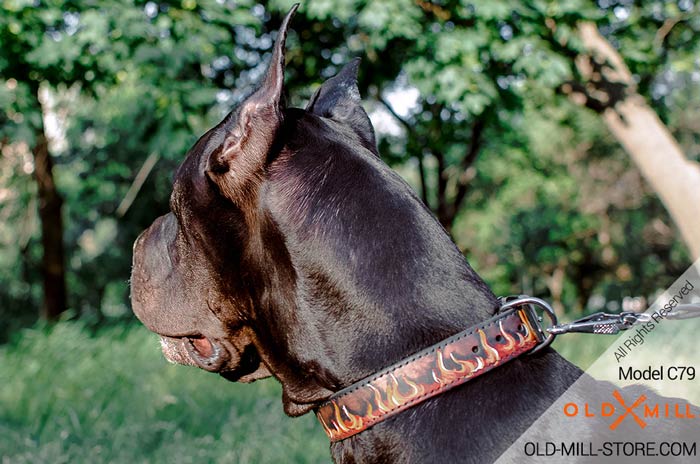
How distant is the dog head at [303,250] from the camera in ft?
6.36

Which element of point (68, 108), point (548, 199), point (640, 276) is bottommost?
point (640, 276)

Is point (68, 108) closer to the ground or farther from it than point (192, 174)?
closer to the ground

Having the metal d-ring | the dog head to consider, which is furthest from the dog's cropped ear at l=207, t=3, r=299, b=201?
the metal d-ring

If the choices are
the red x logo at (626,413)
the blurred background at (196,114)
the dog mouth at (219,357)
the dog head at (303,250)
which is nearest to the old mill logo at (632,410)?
the red x logo at (626,413)

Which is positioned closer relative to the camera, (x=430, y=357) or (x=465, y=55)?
(x=430, y=357)

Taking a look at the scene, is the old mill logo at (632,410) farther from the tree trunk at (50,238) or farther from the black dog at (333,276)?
the tree trunk at (50,238)

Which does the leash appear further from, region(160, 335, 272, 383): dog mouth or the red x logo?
region(160, 335, 272, 383): dog mouth

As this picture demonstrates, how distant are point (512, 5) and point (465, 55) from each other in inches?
26.3

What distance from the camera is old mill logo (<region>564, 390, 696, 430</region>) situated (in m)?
1.93

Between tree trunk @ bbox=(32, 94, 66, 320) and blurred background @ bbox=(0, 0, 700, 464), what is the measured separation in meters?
0.03

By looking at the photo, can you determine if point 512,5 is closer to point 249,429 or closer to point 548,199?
point 249,429

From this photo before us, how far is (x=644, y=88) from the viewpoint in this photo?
11.0 meters

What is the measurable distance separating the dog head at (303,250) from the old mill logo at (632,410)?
38 centimetres

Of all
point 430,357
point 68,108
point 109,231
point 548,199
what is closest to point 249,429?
point 430,357
